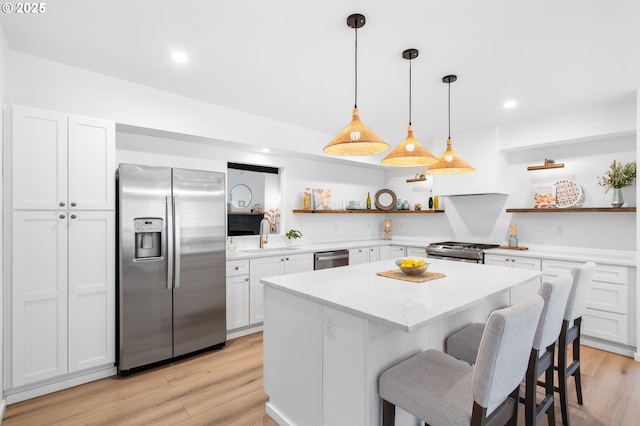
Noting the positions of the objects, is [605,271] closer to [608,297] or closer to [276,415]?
[608,297]

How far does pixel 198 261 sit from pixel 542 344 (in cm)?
282

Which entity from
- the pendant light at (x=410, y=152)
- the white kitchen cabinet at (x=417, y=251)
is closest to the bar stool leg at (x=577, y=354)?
the pendant light at (x=410, y=152)

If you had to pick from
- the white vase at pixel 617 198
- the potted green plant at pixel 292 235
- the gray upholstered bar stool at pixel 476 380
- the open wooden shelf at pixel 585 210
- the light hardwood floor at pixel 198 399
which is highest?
the white vase at pixel 617 198

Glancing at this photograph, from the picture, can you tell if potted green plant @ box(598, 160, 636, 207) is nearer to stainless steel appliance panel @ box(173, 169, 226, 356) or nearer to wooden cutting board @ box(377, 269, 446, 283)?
wooden cutting board @ box(377, 269, 446, 283)

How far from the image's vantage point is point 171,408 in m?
2.33

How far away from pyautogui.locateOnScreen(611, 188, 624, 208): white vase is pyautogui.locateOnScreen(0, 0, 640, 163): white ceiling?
0.98 metres

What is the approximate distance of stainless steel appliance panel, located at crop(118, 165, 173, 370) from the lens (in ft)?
9.14

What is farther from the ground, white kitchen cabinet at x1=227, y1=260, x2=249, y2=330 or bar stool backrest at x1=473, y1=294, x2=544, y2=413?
bar stool backrest at x1=473, y1=294, x2=544, y2=413

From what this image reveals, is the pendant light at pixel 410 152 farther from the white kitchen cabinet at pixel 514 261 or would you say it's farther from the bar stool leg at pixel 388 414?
the white kitchen cabinet at pixel 514 261

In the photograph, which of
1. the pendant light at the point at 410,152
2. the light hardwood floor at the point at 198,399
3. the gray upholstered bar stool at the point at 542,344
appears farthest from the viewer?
the pendant light at the point at 410,152

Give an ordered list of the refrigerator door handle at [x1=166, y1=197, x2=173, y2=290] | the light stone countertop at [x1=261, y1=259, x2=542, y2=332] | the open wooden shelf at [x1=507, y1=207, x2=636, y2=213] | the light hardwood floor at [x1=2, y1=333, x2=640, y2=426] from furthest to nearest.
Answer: the open wooden shelf at [x1=507, y1=207, x2=636, y2=213], the refrigerator door handle at [x1=166, y1=197, x2=173, y2=290], the light hardwood floor at [x1=2, y1=333, x2=640, y2=426], the light stone countertop at [x1=261, y1=259, x2=542, y2=332]

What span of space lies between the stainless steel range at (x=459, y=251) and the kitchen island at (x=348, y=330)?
1.77 m

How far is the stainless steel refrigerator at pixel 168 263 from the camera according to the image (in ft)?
9.22

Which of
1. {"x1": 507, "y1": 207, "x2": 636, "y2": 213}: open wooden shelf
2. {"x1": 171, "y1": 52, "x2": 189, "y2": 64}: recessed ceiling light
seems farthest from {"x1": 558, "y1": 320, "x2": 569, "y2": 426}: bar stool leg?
{"x1": 171, "y1": 52, "x2": 189, "y2": 64}: recessed ceiling light
